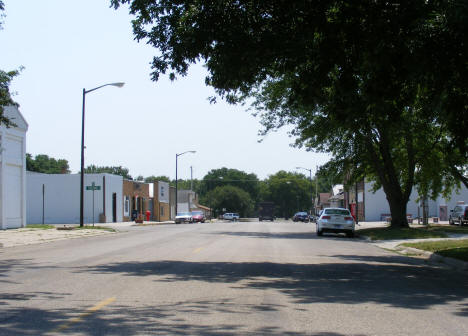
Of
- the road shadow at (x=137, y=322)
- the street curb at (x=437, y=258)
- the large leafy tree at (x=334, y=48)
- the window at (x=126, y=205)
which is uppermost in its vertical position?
the large leafy tree at (x=334, y=48)

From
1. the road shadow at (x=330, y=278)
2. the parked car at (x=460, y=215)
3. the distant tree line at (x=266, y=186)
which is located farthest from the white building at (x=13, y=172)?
the distant tree line at (x=266, y=186)

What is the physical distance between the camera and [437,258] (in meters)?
16.8

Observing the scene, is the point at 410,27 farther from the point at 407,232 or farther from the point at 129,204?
the point at 129,204

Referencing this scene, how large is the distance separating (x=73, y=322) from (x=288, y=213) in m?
160

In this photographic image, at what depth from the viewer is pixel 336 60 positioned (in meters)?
13.2

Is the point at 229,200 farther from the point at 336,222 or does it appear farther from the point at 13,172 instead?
the point at 336,222

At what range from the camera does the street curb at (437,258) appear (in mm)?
14613

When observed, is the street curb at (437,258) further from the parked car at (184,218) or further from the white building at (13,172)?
the parked car at (184,218)

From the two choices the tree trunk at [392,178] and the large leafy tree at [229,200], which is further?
the large leafy tree at [229,200]

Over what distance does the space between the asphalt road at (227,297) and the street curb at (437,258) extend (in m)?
0.52

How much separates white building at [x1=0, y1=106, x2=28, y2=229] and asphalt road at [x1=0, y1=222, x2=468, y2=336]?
69.0ft

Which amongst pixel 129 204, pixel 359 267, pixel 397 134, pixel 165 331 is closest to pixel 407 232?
pixel 397 134

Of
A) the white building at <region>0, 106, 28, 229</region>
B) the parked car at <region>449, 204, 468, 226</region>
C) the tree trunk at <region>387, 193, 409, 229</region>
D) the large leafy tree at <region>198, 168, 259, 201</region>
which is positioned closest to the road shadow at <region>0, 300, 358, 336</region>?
the tree trunk at <region>387, 193, 409, 229</region>

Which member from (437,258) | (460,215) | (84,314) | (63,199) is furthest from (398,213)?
(63,199)
